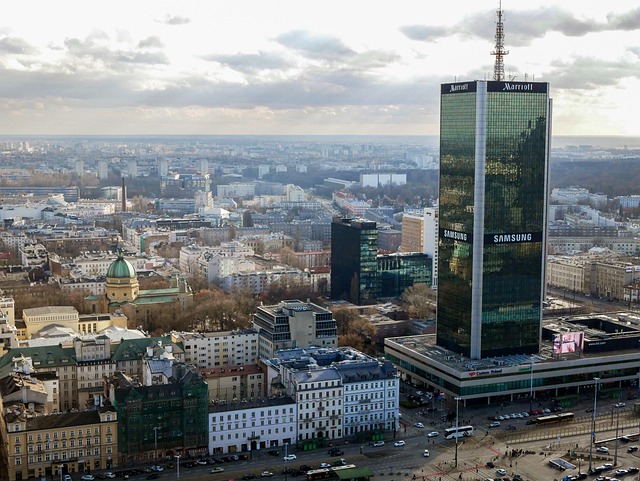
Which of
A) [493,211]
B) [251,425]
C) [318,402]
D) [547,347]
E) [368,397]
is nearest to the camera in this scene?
[251,425]

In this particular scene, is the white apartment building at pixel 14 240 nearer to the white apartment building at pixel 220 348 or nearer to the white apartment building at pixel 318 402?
the white apartment building at pixel 220 348

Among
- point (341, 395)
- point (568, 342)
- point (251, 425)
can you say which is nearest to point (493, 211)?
point (568, 342)

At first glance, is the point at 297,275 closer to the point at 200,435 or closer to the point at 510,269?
the point at 510,269

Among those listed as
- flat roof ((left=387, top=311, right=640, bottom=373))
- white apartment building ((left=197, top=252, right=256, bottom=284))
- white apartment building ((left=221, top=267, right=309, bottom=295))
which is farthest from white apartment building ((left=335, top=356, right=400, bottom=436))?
white apartment building ((left=197, top=252, right=256, bottom=284))

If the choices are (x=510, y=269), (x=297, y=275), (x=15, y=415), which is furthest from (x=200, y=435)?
(x=297, y=275)

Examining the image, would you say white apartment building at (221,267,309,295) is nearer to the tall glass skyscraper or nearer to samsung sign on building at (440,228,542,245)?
the tall glass skyscraper

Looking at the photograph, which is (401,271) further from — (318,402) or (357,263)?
(318,402)

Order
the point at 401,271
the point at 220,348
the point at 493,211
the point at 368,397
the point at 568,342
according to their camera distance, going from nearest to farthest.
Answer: the point at 368,397
the point at 493,211
the point at 568,342
the point at 220,348
the point at 401,271

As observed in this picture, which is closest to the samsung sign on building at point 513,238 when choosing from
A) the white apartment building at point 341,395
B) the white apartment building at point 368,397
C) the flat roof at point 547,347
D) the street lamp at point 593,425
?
the flat roof at point 547,347
